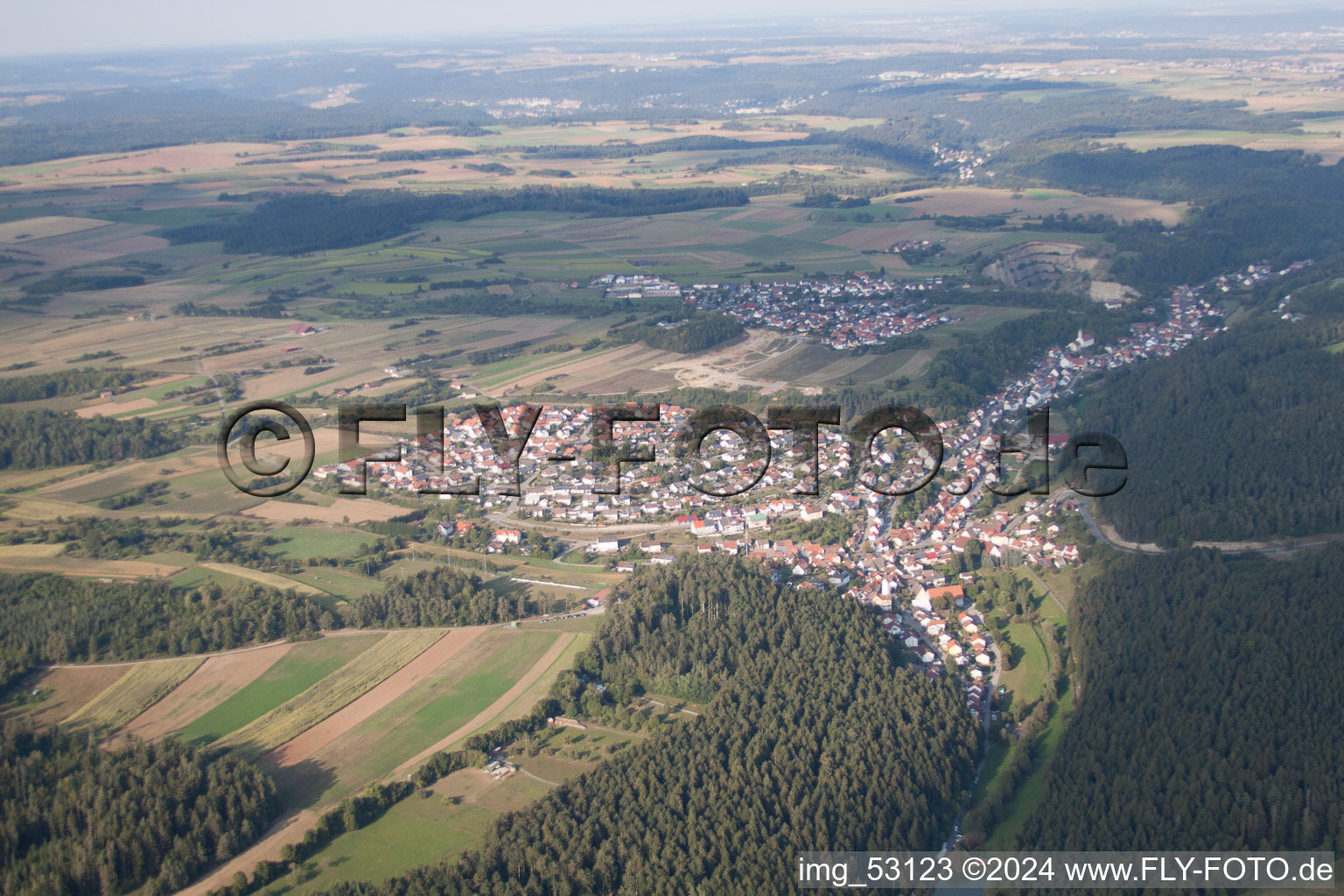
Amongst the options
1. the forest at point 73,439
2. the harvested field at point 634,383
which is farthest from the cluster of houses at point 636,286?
the forest at point 73,439

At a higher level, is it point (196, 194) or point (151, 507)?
point (196, 194)

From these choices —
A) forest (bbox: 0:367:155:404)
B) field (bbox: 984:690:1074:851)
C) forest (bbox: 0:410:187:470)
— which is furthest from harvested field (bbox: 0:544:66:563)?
field (bbox: 984:690:1074:851)

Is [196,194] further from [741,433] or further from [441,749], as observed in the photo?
[441,749]

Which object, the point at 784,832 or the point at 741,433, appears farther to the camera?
the point at 741,433

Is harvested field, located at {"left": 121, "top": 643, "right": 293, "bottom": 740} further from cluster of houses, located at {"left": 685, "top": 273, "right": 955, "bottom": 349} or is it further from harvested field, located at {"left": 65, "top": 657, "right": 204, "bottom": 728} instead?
cluster of houses, located at {"left": 685, "top": 273, "right": 955, "bottom": 349}

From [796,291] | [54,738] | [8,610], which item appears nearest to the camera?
[54,738]

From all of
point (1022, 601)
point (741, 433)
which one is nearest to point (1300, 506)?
point (1022, 601)
